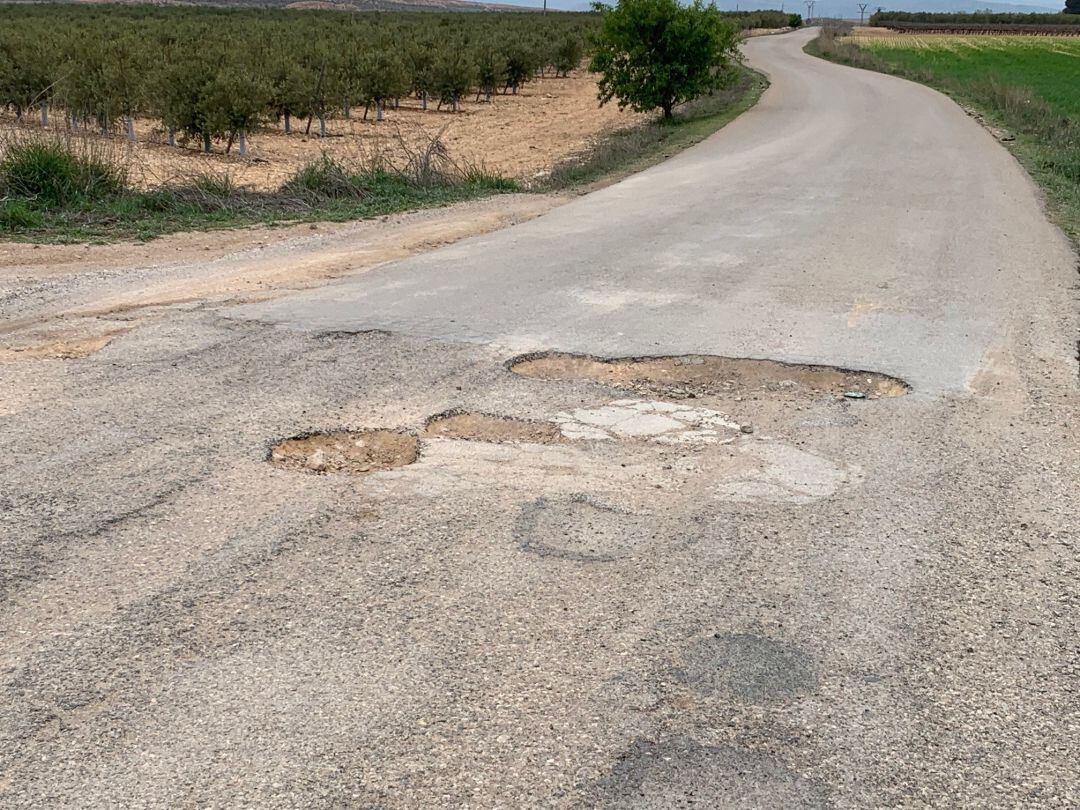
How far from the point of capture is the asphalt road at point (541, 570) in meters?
2.65

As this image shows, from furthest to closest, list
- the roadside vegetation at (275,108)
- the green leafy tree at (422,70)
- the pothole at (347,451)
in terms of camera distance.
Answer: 1. the green leafy tree at (422,70)
2. the roadside vegetation at (275,108)
3. the pothole at (347,451)

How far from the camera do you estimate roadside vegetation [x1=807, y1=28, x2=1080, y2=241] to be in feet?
49.3

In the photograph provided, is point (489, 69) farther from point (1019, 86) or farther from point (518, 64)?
point (1019, 86)

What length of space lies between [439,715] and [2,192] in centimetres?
964

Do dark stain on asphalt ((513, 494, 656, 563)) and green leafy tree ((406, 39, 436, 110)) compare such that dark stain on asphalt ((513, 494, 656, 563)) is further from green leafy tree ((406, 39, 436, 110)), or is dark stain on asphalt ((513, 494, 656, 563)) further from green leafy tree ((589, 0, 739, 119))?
green leafy tree ((406, 39, 436, 110))

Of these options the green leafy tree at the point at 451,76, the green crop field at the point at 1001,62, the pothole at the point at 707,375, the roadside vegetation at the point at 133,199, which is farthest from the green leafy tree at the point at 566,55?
the pothole at the point at 707,375

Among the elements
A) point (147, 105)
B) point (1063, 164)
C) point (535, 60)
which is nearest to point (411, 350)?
point (1063, 164)

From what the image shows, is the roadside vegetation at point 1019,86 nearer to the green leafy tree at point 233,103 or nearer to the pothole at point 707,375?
the pothole at point 707,375

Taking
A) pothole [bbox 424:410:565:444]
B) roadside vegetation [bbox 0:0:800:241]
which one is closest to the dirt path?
roadside vegetation [bbox 0:0:800:241]

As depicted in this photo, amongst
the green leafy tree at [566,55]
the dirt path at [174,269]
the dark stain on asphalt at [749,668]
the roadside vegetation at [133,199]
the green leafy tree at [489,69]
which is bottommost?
the dark stain on asphalt at [749,668]

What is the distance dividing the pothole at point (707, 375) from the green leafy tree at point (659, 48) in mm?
17844

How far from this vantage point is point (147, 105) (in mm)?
20641

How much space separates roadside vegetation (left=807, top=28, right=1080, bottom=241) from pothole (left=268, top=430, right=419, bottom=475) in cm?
833

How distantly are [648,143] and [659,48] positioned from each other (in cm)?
516
